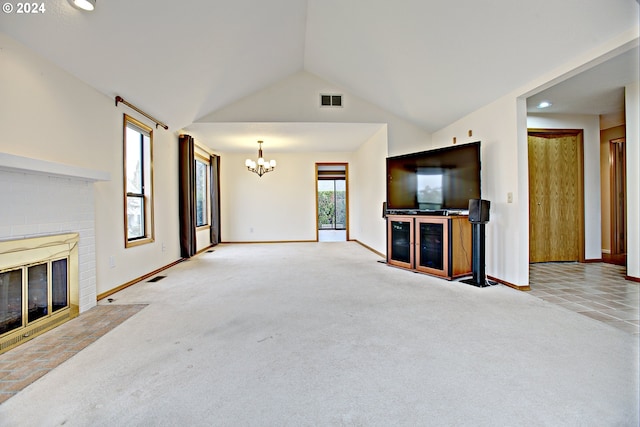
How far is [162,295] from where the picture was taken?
3.28 metres

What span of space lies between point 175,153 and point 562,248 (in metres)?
6.67

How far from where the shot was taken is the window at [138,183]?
12.6ft

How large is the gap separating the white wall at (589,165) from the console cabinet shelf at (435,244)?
8.13ft

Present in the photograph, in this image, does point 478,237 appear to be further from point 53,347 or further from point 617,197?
point 53,347

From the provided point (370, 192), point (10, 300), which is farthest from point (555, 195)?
point (10, 300)

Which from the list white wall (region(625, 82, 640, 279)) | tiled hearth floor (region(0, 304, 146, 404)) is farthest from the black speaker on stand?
tiled hearth floor (region(0, 304, 146, 404))

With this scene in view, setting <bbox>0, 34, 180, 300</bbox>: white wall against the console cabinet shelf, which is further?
the console cabinet shelf

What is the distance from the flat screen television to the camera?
12.5 feet

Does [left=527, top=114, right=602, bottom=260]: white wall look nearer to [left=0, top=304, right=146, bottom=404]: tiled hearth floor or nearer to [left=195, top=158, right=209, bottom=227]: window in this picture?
[left=0, top=304, right=146, bottom=404]: tiled hearth floor

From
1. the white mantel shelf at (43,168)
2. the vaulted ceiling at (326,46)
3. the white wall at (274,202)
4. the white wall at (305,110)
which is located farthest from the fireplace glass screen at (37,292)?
the white wall at (274,202)

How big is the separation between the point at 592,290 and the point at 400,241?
2221 millimetres

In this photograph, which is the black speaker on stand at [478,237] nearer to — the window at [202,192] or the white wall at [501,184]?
the white wall at [501,184]

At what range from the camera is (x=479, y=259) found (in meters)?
3.58

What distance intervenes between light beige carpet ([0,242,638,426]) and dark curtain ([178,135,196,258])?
7.75 feet
